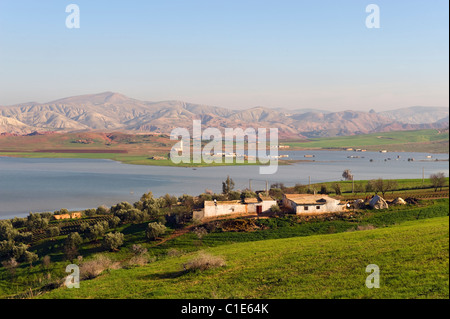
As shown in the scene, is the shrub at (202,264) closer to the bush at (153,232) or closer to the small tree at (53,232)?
the bush at (153,232)

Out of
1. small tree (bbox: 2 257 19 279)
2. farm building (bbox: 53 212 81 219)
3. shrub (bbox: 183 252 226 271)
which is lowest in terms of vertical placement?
small tree (bbox: 2 257 19 279)

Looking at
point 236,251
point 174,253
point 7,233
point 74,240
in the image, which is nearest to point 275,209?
point 174,253

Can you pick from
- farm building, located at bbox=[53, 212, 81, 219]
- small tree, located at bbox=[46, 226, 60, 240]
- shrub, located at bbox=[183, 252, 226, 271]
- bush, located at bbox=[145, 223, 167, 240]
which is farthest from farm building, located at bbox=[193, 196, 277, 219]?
shrub, located at bbox=[183, 252, 226, 271]

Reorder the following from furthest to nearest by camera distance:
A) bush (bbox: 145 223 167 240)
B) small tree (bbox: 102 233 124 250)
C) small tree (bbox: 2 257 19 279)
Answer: bush (bbox: 145 223 167 240), small tree (bbox: 102 233 124 250), small tree (bbox: 2 257 19 279)

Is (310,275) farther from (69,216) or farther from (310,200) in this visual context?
(69,216)

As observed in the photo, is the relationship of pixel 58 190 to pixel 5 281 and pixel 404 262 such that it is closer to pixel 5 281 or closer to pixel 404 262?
pixel 5 281

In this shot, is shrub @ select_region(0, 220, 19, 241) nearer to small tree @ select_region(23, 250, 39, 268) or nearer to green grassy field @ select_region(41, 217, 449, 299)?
small tree @ select_region(23, 250, 39, 268)
